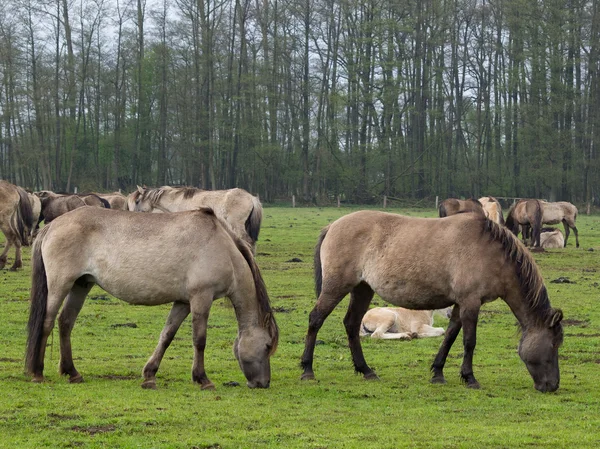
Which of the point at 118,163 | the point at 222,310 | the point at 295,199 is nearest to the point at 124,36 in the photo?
the point at 118,163

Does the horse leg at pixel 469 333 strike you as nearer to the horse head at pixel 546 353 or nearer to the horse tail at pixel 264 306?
the horse head at pixel 546 353

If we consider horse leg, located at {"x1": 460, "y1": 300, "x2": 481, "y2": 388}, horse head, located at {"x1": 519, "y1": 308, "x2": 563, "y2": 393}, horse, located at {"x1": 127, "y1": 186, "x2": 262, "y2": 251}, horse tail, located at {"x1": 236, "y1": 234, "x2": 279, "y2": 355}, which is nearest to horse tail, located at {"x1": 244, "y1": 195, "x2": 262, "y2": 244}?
horse, located at {"x1": 127, "y1": 186, "x2": 262, "y2": 251}

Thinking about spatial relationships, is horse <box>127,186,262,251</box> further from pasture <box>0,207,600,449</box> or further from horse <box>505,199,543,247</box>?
horse <box>505,199,543,247</box>

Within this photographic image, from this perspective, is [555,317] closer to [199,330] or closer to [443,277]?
[443,277]

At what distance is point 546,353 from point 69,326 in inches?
192

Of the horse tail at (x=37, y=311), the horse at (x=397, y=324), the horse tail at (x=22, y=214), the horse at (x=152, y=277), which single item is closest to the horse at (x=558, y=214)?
the horse tail at (x=22, y=214)

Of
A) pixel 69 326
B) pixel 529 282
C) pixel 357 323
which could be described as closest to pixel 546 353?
pixel 529 282

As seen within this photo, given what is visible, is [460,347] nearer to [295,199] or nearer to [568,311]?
[568,311]

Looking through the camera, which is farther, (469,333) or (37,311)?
(469,333)

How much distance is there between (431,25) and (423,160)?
9.99m

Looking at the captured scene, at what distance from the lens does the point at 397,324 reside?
495 inches

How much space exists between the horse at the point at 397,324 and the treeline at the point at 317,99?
4920 centimetres

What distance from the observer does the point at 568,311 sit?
1510 cm

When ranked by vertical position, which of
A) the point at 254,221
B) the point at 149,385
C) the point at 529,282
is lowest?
the point at 149,385
